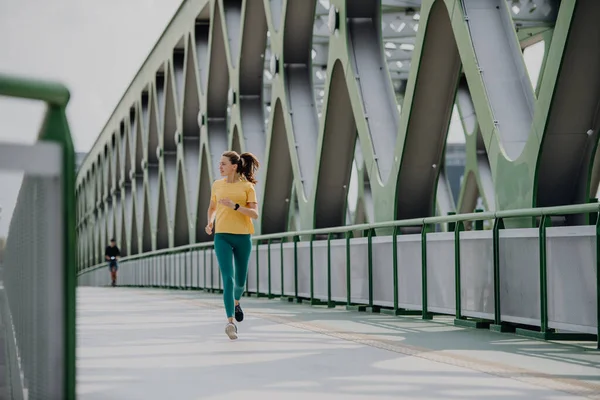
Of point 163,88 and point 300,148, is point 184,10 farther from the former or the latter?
point 300,148

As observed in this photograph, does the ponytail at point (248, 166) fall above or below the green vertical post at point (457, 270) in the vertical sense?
above

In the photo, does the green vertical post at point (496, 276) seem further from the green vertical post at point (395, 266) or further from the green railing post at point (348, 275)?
the green railing post at point (348, 275)

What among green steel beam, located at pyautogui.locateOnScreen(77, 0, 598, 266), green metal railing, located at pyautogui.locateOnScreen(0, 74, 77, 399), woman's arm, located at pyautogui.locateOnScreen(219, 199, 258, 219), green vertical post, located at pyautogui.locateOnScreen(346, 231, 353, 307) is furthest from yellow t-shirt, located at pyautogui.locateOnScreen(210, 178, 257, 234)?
green metal railing, located at pyautogui.locateOnScreen(0, 74, 77, 399)

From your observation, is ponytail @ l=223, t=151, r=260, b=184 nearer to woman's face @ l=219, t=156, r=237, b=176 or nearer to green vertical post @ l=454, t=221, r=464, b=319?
woman's face @ l=219, t=156, r=237, b=176

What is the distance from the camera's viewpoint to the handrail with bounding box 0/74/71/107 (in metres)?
3.64

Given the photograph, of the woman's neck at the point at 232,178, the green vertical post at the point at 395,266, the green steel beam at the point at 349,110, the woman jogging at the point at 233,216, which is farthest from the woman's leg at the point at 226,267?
the green steel beam at the point at 349,110

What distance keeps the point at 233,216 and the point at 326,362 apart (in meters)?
2.62

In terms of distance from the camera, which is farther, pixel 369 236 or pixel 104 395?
pixel 369 236

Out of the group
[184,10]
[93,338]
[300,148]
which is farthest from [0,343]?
[184,10]

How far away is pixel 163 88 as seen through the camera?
4066 centimetres

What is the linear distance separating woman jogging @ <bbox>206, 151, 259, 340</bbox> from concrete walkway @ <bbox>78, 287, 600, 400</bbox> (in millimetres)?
588

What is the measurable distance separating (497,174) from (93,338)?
16.3ft

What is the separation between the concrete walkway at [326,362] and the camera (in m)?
5.86

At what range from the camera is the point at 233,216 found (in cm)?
965
